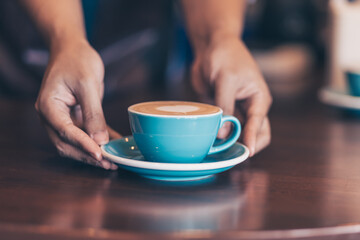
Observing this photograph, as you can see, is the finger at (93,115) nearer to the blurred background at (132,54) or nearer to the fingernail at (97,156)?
the fingernail at (97,156)

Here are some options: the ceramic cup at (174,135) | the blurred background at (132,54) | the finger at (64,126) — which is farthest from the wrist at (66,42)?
the blurred background at (132,54)

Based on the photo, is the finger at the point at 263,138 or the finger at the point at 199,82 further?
the finger at the point at 199,82

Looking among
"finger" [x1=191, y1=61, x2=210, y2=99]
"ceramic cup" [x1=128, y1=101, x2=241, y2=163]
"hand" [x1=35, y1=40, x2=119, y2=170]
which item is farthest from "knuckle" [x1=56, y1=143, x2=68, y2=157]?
"finger" [x1=191, y1=61, x2=210, y2=99]

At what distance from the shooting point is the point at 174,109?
28.2 inches

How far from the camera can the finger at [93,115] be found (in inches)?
30.6

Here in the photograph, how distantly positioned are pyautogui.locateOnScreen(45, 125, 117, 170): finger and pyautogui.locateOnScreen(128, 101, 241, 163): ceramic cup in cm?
6

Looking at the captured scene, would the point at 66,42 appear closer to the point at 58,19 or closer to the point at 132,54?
the point at 58,19

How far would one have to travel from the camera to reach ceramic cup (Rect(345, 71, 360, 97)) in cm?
129

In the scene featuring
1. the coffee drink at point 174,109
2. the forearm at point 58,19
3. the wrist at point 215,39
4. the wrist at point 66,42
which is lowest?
the coffee drink at point 174,109

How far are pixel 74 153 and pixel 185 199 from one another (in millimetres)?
245

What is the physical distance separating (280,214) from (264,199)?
6 cm

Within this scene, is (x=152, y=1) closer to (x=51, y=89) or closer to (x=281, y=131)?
(x=281, y=131)

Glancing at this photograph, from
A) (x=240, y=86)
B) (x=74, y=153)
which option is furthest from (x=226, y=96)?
(x=74, y=153)

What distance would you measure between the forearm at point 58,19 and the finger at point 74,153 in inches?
7.9
